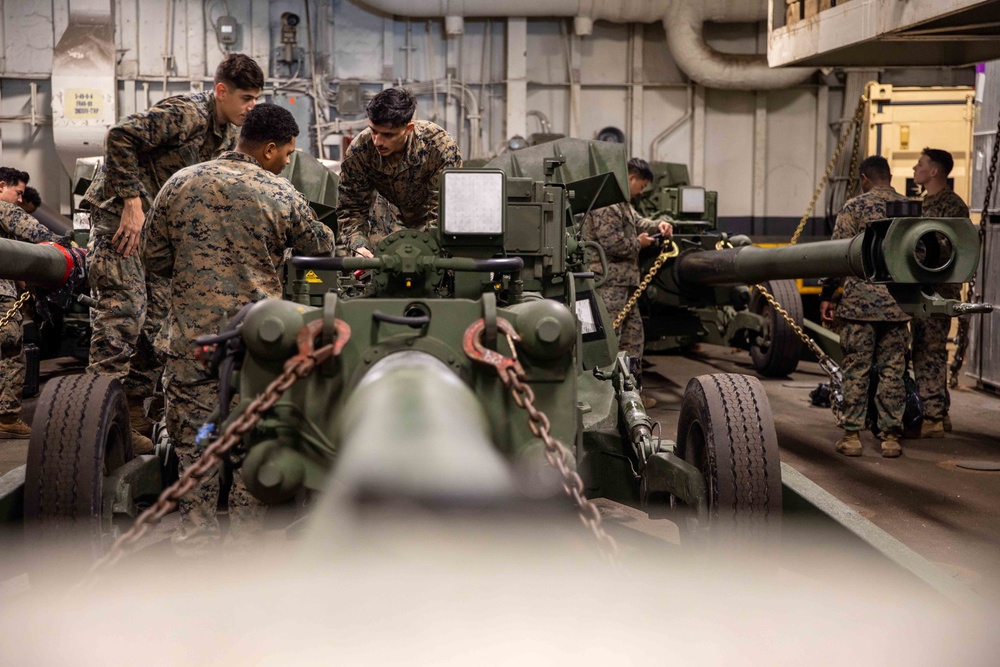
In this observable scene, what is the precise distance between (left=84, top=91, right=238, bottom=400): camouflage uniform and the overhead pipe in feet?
25.5

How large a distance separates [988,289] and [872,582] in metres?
6.02

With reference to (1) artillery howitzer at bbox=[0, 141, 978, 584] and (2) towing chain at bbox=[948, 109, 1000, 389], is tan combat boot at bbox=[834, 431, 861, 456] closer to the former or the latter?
(2) towing chain at bbox=[948, 109, 1000, 389]

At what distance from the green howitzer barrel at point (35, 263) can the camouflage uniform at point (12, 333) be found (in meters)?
3.01

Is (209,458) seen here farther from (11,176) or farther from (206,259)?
(11,176)

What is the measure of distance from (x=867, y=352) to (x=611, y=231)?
1.95 metres

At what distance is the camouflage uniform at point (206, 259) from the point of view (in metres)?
3.20

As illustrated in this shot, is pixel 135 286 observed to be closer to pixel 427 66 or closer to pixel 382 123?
pixel 382 123

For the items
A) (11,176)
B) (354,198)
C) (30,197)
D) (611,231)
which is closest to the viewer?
(354,198)

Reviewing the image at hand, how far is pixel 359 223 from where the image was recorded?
15.3 ft

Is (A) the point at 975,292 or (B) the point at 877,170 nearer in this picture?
(B) the point at 877,170

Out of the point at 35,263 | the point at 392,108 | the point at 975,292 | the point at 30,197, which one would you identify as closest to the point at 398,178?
the point at 392,108

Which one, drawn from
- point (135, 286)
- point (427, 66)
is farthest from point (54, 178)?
point (135, 286)

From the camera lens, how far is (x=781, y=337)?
8.51 metres

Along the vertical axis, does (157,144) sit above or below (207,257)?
above
